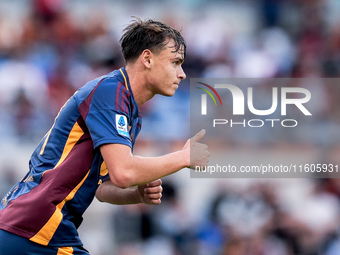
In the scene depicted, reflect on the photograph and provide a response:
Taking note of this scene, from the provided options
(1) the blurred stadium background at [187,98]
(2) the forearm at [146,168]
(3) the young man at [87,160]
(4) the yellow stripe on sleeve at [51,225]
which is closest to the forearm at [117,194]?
(3) the young man at [87,160]

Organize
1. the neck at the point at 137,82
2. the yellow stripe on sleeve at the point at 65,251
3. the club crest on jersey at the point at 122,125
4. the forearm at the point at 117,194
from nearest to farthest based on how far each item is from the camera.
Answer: the club crest on jersey at the point at 122,125 → the yellow stripe on sleeve at the point at 65,251 → the neck at the point at 137,82 → the forearm at the point at 117,194

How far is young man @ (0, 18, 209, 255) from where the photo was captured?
4191 mm

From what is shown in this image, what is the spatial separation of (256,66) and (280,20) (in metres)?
1.69

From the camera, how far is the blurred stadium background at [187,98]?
31.0 feet

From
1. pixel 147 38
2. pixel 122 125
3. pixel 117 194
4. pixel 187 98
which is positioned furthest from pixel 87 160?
pixel 187 98

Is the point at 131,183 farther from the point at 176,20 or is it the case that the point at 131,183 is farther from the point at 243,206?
the point at 176,20

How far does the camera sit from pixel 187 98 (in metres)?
10.5

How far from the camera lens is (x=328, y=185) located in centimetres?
973

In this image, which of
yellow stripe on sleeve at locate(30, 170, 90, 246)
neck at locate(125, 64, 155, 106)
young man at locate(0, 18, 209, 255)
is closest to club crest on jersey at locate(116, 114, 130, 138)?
young man at locate(0, 18, 209, 255)

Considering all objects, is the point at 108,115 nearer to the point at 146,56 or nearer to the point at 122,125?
the point at 122,125

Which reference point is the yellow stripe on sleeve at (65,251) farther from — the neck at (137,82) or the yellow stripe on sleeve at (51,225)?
the neck at (137,82)

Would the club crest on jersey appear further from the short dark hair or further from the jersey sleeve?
the short dark hair

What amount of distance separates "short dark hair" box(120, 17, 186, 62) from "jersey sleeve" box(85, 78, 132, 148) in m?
0.39

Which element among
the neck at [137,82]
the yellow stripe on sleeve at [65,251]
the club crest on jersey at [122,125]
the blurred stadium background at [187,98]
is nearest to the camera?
the club crest on jersey at [122,125]
